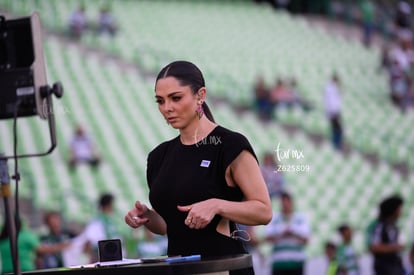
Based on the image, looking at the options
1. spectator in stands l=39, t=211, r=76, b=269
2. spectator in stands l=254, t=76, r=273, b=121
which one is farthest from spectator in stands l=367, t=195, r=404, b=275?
spectator in stands l=254, t=76, r=273, b=121

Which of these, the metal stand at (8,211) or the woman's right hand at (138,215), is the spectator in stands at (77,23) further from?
the metal stand at (8,211)

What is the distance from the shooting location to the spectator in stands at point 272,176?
505 inches

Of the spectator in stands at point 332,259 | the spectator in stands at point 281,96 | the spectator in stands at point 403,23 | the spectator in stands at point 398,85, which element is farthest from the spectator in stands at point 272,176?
the spectator in stands at point 403,23

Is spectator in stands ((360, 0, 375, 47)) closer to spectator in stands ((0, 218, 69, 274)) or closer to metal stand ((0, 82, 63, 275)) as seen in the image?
spectator in stands ((0, 218, 69, 274))

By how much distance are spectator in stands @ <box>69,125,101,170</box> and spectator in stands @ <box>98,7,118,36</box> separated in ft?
26.0

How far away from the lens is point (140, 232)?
12586mm

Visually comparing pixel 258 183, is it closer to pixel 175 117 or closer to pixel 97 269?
pixel 175 117

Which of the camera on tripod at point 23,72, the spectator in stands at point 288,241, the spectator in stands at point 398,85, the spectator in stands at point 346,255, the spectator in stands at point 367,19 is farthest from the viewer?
the spectator in stands at point 367,19

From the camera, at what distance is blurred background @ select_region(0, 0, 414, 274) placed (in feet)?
50.3

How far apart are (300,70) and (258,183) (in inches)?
814

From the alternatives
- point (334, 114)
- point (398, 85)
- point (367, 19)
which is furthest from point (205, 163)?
point (367, 19)

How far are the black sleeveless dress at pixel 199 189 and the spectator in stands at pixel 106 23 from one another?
1938 centimetres

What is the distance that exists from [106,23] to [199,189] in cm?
1961

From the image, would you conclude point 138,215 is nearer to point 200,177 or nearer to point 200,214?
point 200,177
